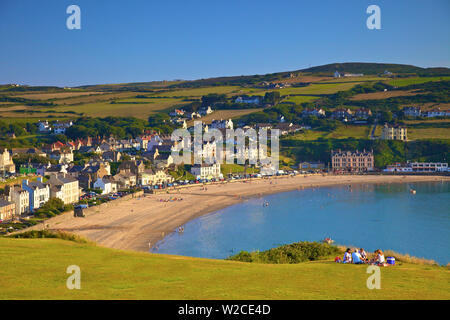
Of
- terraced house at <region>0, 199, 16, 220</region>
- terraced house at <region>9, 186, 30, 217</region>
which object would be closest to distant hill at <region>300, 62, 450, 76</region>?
terraced house at <region>9, 186, 30, 217</region>

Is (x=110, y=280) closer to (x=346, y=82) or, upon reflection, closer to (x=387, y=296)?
(x=387, y=296)

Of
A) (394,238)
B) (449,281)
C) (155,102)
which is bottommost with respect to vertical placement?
(394,238)

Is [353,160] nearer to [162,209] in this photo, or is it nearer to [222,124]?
[222,124]

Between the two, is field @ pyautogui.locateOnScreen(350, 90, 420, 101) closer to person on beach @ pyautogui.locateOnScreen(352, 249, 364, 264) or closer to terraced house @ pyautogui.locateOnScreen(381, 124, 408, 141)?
terraced house @ pyautogui.locateOnScreen(381, 124, 408, 141)

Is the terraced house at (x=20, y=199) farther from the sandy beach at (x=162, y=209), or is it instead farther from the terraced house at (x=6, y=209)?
the sandy beach at (x=162, y=209)

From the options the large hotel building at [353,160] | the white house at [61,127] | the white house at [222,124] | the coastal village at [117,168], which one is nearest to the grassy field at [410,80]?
the coastal village at [117,168]

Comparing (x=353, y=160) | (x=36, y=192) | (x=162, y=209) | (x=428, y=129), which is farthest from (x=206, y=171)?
(x=428, y=129)

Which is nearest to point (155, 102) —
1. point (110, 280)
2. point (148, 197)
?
point (148, 197)
